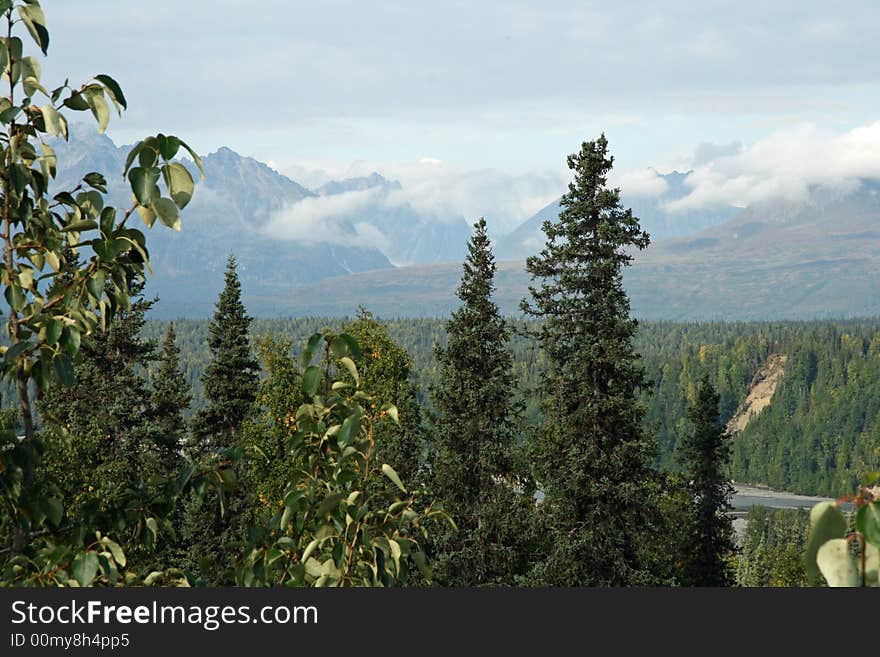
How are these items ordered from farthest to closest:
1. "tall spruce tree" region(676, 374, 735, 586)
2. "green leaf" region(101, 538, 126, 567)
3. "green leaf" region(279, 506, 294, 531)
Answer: "tall spruce tree" region(676, 374, 735, 586) → "green leaf" region(279, 506, 294, 531) → "green leaf" region(101, 538, 126, 567)

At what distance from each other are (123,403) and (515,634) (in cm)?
3889

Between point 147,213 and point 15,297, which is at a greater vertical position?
point 147,213

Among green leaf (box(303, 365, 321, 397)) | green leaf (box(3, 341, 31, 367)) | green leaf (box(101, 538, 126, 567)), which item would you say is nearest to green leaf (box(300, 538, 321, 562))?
green leaf (box(303, 365, 321, 397))

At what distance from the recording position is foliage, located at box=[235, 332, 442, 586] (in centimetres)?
483

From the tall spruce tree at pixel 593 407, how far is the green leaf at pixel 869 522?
1172 inches

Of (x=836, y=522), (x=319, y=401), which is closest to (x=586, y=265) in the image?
(x=319, y=401)

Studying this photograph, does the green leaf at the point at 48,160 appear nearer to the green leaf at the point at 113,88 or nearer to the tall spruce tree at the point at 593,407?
the green leaf at the point at 113,88

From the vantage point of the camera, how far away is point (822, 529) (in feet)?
9.09

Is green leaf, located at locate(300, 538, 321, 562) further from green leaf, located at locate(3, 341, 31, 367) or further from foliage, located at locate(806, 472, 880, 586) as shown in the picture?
foliage, located at locate(806, 472, 880, 586)

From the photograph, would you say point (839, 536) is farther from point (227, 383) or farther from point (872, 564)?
point (227, 383)

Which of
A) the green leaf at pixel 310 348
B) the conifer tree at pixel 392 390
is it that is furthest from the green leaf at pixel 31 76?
the conifer tree at pixel 392 390

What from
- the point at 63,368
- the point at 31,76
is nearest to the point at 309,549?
the point at 63,368

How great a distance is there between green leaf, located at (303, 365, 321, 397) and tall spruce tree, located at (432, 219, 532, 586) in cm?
3276

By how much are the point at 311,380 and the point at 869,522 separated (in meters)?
2.64
